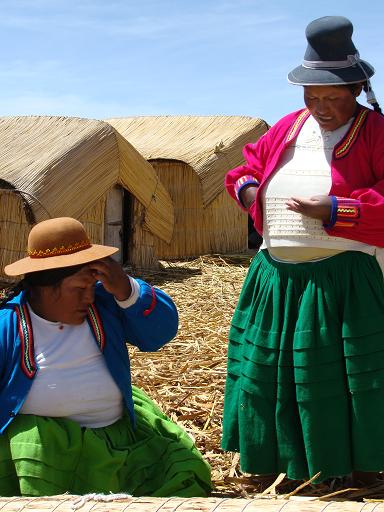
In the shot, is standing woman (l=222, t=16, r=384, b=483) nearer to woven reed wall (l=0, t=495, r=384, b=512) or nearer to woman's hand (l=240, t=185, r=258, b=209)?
woman's hand (l=240, t=185, r=258, b=209)

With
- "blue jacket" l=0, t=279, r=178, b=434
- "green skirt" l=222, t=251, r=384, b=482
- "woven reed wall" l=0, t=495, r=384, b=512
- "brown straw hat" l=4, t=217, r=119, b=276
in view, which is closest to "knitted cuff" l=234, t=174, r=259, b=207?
"green skirt" l=222, t=251, r=384, b=482

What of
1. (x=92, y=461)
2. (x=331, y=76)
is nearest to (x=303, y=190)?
(x=331, y=76)

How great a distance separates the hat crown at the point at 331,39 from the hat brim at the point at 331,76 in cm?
7

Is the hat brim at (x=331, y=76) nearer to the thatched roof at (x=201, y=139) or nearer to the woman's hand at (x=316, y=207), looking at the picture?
the woman's hand at (x=316, y=207)

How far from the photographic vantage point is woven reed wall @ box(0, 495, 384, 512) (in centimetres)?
239

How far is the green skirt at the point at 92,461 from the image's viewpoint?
9.37 feet

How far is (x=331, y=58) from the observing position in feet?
10.6

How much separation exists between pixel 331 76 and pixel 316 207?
0.43 m

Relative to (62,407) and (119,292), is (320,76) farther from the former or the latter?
(62,407)

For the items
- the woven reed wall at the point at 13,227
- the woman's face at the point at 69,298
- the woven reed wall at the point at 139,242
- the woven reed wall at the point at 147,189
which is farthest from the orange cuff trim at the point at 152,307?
the woven reed wall at the point at 139,242

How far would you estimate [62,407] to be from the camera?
2.95m

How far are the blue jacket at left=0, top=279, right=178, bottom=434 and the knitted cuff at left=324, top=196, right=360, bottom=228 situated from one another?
2.01 ft

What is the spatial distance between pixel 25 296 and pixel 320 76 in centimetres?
119

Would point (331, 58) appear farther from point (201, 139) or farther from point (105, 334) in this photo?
point (201, 139)
